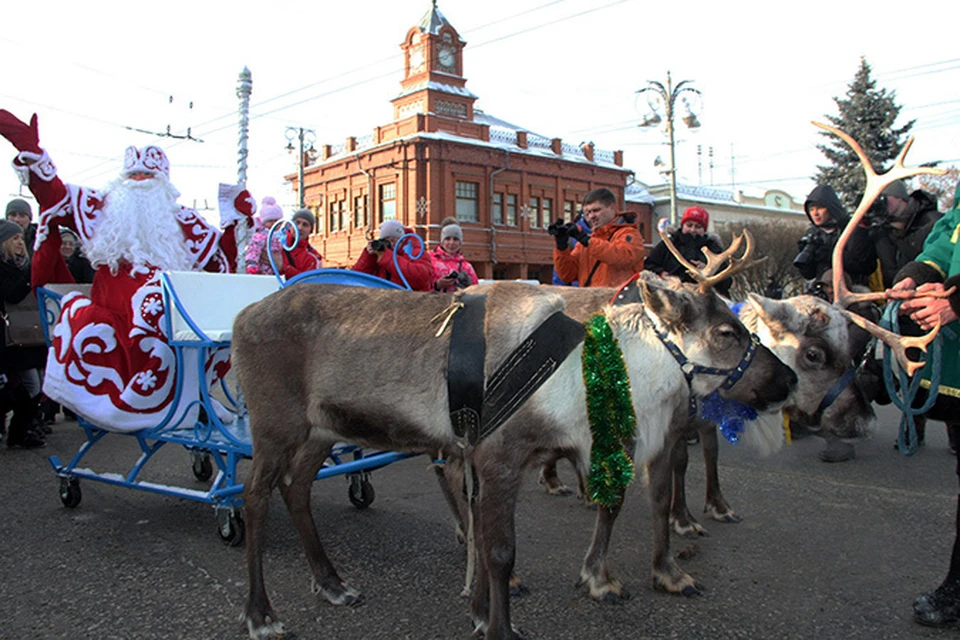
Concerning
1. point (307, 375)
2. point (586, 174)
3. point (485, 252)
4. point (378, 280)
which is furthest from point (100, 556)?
point (586, 174)

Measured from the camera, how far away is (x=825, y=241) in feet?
19.4

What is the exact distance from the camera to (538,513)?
4.77 meters

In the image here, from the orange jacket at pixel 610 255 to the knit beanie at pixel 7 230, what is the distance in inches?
214

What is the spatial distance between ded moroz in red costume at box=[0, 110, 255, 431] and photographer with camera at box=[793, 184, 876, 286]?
463cm

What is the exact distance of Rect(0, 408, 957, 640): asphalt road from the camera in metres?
3.12

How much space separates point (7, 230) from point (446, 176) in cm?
2905

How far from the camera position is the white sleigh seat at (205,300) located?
13.8ft

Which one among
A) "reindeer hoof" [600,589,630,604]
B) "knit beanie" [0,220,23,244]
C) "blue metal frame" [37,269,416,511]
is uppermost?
"knit beanie" [0,220,23,244]

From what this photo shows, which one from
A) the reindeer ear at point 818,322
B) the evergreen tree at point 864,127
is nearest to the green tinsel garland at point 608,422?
the reindeer ear at point 818,322

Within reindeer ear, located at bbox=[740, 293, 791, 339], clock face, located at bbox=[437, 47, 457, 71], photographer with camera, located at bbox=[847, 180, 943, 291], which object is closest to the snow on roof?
clock face, located at bbox=[437, 47, 457, 71]

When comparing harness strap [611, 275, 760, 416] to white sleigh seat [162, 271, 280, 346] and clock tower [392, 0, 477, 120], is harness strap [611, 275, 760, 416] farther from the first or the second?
clock tower [392, 0, 477, 120]

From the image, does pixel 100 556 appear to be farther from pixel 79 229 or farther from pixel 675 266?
pixel 675 266

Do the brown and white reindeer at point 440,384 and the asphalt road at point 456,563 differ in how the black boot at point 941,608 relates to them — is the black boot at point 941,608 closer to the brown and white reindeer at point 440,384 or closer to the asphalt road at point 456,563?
the asphalt road at point 456,563

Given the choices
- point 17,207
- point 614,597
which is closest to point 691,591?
point 614,597
